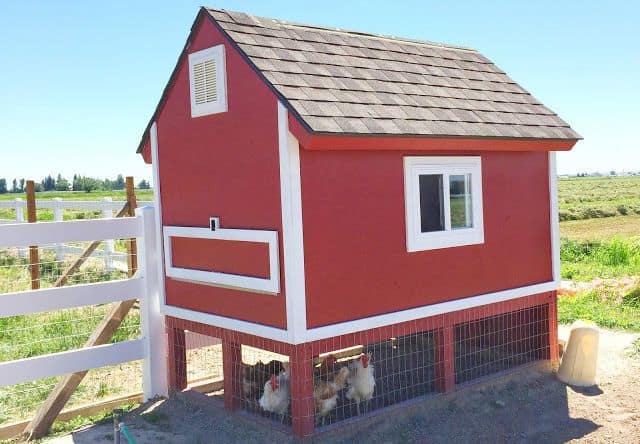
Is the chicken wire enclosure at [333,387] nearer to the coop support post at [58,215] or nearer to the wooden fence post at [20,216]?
the coop support post at [58,215]

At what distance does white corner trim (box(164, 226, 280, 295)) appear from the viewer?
239 inches

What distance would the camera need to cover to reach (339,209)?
628 cm

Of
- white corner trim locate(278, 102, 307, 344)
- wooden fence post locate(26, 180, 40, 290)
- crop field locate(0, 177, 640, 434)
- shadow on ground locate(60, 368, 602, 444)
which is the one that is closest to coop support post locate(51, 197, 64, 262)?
crop field locate(0, 177, 640, 434)

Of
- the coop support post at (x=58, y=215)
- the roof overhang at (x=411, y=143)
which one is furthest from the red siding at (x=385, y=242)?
the coop support post at (x=58, y=215)

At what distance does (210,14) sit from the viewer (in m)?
6.79

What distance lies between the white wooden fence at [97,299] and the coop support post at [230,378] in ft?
3.43

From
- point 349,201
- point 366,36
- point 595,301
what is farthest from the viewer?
point 595,301

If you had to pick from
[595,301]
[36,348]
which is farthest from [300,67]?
[595,301]

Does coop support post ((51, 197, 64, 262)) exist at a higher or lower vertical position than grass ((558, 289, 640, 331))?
higher

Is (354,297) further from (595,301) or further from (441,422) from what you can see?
(595,301)

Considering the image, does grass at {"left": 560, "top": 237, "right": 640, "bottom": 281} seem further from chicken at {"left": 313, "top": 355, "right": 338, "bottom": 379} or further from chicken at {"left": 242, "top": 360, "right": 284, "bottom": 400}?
chicken at {"left": 242, "top": 360, "right": 284, "bottom": 400}

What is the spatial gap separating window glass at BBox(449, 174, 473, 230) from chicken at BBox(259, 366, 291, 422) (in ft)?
7.62

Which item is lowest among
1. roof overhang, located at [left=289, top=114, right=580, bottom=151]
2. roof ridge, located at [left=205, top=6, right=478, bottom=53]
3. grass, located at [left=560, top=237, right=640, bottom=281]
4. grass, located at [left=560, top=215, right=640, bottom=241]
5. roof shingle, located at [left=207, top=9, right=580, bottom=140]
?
grass, located at [left=560, top=215, right=640, bottom=241]

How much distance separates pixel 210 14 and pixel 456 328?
16.1 feet
